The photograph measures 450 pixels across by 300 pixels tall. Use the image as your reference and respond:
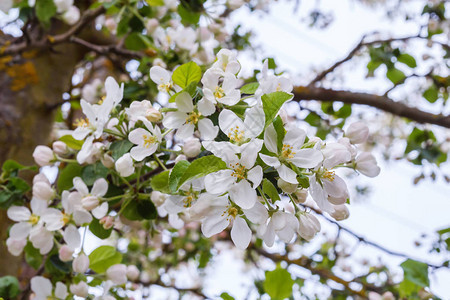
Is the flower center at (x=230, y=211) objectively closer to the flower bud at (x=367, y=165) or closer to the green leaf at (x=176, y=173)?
the green leaf at (x=176, y=173)

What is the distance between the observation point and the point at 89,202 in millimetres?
702

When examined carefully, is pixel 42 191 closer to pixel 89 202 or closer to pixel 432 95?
pixel 89 202

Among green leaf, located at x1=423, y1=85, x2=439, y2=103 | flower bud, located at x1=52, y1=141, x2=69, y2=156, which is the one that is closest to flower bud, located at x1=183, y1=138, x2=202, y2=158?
flower bud, located at x1=52, y1=141, x2=69, y2=156

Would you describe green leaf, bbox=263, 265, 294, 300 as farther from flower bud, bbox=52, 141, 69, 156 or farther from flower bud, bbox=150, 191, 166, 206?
flower bud, bbox=52, 141, 69, 156

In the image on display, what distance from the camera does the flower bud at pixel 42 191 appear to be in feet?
2.55

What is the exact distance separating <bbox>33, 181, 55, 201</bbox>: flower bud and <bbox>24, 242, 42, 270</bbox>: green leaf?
0.49 feet

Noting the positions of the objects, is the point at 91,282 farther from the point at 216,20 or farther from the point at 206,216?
the point at 216,20

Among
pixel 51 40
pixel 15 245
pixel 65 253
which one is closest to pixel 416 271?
pixel 65 253

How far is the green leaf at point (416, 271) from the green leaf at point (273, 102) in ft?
2.23

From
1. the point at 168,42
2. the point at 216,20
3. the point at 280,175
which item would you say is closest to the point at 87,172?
the point at 280,175

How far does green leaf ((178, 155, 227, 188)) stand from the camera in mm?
506

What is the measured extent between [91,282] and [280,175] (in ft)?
1.87

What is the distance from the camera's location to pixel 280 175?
50cm

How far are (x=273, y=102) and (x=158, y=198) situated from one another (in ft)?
0.96
